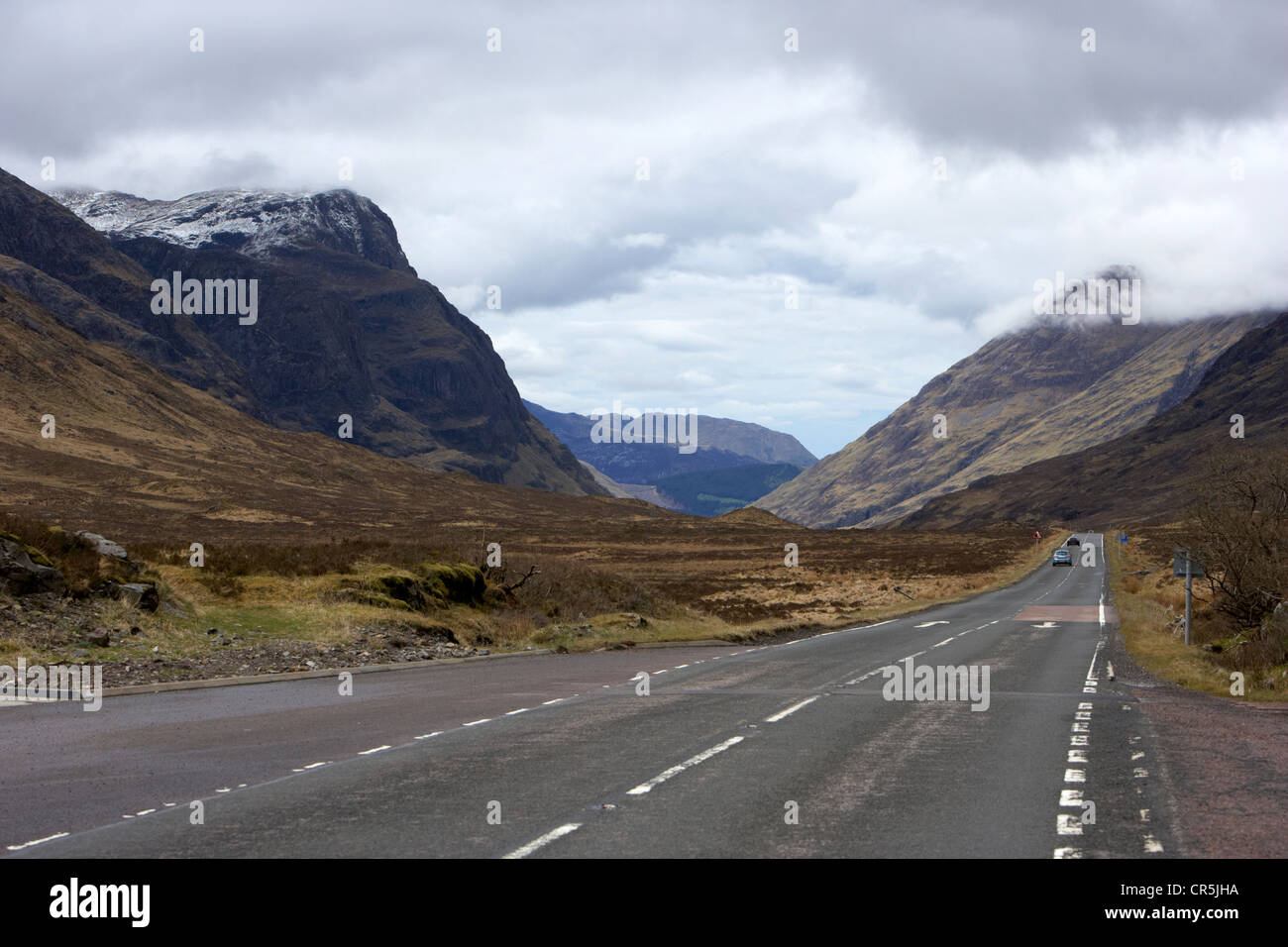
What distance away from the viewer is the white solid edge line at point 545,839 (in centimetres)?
769

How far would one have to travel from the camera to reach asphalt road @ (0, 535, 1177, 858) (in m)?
8.17

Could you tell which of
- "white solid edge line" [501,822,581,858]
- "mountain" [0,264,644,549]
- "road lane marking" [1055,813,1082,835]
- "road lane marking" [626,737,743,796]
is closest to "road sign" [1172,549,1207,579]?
"road lane marking" [626,737,743,796]

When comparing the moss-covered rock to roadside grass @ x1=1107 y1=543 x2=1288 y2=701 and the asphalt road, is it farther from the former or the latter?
roadside grass @ x1=1107 y1=543 x2=1288 y2=701

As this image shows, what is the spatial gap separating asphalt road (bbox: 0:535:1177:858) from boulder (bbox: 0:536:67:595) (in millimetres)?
5398

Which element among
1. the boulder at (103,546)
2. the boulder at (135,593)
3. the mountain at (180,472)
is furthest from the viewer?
the mountain at (180,472)

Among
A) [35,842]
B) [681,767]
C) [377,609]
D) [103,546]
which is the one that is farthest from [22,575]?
[681,767]

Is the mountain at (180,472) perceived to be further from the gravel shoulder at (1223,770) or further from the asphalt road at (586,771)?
the gravel shoulder at (1223,770)

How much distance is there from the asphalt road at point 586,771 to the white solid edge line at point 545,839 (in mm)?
36

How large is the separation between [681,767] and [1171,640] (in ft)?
75.0

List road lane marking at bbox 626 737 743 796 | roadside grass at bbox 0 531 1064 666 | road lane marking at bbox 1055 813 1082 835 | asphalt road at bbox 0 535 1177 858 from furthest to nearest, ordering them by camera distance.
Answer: roadside grass at bbox 0 531 1064 666 → road lane marking at bbox 626 737 743 796 → road lane marking at bbox 1055 813 1082 835 → asphalt road at bbox 0 535 1177 858

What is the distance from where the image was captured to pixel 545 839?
320 inches

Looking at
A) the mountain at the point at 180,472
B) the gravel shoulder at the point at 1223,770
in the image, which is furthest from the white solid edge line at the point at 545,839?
the mountain at the point at 180,472

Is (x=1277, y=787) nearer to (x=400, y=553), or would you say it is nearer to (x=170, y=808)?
(x=170, y=808)
